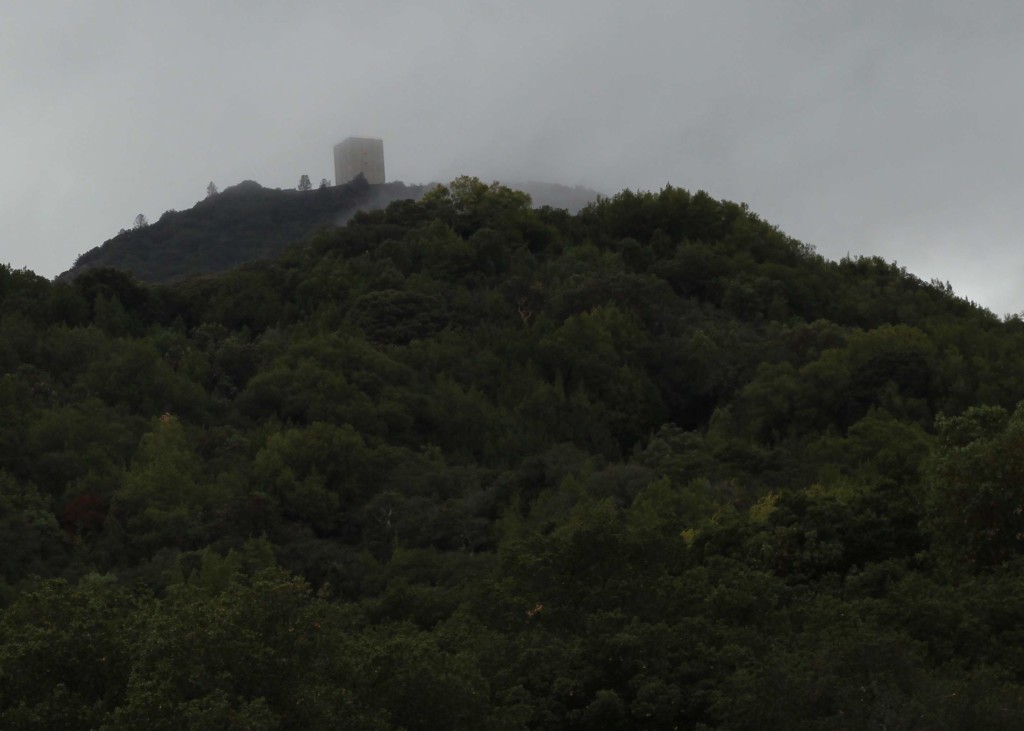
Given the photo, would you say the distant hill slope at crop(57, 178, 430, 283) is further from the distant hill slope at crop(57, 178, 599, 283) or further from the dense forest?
the dense forest

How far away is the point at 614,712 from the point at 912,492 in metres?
11.3

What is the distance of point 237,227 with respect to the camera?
9538 centimetres

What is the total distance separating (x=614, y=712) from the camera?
20812 mm

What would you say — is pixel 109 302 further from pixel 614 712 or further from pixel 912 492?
pixel 614 712

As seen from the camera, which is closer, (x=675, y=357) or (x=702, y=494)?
(x=702, y=494)

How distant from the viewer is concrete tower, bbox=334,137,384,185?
92250mm

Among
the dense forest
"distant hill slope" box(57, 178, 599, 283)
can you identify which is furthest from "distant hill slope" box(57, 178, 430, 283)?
the dense forest

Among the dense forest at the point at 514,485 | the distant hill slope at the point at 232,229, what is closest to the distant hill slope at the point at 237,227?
the distant hill slope at the point at 232,229

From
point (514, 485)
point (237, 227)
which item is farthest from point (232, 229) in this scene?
point (514, 485)

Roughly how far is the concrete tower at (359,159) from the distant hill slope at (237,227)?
621mm

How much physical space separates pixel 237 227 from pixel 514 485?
56370 millimetres

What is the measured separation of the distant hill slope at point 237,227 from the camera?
8875 centimetres

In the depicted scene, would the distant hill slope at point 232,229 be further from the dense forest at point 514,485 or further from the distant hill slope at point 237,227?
the dense forest at point 514,485

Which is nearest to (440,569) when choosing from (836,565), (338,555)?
(338,555)
